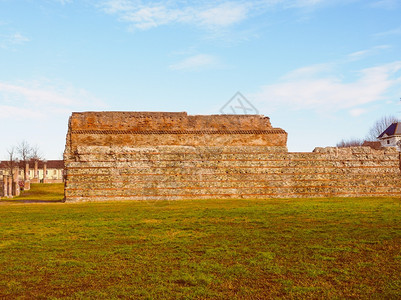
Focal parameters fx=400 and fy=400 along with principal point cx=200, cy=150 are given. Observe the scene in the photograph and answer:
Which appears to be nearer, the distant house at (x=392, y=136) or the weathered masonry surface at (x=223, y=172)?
the weathered masonry surface at (x=223, y=172)

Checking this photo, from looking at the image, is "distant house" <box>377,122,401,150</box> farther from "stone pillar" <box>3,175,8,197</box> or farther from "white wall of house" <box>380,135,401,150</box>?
"stone pillar" <box>3,175,8,197</box>

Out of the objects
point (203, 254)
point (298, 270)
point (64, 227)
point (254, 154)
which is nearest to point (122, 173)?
point (254, 154)

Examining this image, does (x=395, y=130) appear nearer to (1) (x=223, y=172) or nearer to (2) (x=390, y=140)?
(2) (x=390, y=140)

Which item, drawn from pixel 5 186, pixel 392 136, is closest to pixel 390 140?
pixel 392 136

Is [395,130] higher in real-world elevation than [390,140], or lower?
higher

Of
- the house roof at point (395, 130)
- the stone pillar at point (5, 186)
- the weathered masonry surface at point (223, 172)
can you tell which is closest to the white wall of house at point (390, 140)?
the house roof at point (395, 130)

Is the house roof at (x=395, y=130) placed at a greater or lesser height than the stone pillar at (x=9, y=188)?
greater

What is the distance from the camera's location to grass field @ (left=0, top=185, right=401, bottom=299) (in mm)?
4977

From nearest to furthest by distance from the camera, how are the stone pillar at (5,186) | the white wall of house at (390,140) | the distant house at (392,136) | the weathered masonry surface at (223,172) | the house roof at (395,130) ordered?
the weathered masonry surface at (223,172) → the stone pillar at (5,186) → the white wall of house at (390,140) → the distant house at (392,136) → the house roof at (395,130)

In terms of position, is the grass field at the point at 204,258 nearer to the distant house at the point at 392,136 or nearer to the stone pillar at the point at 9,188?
the stone pillar at the point at 9,188

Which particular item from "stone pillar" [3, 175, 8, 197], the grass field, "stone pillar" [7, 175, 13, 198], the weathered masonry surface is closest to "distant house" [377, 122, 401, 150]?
the weathered masonry surface

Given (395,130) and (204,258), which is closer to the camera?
(204,258)

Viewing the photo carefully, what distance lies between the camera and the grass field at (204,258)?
4.98m

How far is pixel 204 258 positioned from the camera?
655 cm
